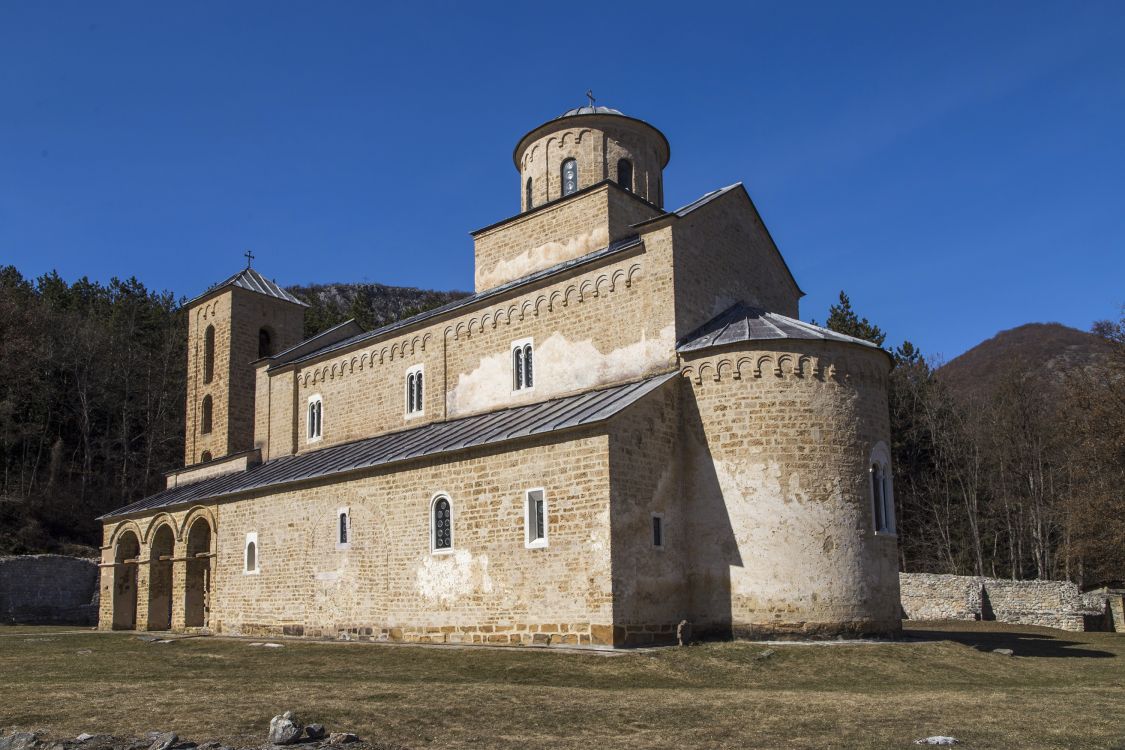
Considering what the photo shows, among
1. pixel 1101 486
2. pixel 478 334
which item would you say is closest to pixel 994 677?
pixel 478 334

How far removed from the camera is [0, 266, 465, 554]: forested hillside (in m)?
36.6

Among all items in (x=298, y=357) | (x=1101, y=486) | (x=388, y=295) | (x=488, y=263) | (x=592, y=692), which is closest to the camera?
(x=592, y=692)

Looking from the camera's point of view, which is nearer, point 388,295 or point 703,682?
point 703,682

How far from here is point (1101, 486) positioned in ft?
97.7

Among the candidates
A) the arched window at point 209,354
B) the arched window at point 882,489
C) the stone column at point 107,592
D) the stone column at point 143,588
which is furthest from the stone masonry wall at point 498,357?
the stone column at point 107,592

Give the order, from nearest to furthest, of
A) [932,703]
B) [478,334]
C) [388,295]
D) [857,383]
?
[932,703] → [857,383] → [478,334] → [388,295]

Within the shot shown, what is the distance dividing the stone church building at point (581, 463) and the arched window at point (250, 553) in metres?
0.05

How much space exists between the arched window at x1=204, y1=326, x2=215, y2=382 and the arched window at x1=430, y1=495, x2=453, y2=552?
600 inches

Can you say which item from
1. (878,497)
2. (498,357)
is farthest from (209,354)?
(878,497)

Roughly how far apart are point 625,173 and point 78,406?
101 ft

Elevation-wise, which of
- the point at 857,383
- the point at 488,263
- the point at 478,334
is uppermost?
the point at 488,263

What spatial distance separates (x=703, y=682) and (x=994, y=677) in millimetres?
4535

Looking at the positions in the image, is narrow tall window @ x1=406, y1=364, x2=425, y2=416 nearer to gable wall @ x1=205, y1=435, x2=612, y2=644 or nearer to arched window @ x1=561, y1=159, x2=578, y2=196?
gable wall @ x1=205, y1=435, x2=612, y2=644

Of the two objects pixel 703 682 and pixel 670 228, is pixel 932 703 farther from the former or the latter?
pixel 670 228
